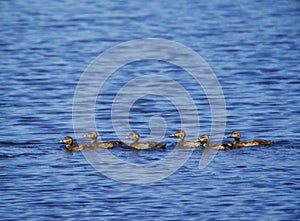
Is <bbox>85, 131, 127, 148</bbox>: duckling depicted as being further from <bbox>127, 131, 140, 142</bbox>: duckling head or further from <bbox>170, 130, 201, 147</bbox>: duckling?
<bbox>170, 130, 201, 147</bbox>: duckling

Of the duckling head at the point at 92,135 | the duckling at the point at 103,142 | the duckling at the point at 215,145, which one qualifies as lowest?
the duckling at the point at 215,145

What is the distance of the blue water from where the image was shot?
1212 cm

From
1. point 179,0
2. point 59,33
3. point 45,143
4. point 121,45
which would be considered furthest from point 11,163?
point 179,0

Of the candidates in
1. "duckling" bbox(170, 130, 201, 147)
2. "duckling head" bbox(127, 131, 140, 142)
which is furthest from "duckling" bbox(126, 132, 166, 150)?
"duckling" bbox(170, 130, 201, 147)

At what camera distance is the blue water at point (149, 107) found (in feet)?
39.8

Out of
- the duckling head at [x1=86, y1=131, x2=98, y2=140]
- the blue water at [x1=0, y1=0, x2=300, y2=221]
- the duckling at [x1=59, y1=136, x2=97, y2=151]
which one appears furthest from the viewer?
the duckling head at [x1=86, y1=131, x2=98, y2=140]

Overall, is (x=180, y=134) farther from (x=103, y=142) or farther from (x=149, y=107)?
(x=149, y=107)

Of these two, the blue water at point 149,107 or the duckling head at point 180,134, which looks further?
the duckling head at point 180,134

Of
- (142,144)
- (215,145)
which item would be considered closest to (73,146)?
(142,144)

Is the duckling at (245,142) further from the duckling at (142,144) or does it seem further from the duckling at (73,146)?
the duckling at (73,146)

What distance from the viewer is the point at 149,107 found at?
17.6 metres

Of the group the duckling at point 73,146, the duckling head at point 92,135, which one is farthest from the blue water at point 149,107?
the duckling head at point 92,135

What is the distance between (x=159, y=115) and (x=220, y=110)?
112 cm

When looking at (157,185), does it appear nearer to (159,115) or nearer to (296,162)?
(296,162)
